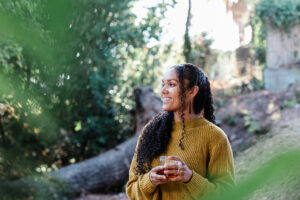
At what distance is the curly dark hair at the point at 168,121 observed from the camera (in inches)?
87.4

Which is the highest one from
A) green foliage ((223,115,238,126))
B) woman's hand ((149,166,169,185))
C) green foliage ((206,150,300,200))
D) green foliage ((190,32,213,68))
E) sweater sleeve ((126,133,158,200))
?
green foliage ((190,32,213,68))

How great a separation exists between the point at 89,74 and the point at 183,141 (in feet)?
13.0

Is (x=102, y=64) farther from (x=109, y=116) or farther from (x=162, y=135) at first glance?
(x=162, y=135)

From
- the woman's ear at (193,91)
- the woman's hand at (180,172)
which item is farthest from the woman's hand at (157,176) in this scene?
the woman's ear at (193,91)

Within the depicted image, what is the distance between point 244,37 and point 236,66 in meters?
1.49

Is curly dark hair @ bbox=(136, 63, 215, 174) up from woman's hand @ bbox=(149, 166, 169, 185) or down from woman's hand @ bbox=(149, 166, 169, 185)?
up

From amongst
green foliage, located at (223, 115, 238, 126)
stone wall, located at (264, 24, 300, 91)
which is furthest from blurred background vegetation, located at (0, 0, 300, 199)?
green foliage, located at (223, 115, 238, 126)

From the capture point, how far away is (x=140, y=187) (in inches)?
82.9

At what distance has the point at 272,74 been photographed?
31.1ft

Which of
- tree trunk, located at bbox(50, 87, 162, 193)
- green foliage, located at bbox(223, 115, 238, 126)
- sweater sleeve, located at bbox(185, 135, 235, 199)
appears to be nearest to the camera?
sweater sleeve, located at bbox(185, 135, 235, 199)

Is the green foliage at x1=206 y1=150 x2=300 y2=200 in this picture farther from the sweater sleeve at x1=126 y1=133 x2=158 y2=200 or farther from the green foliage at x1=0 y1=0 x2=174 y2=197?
the sweater sleeve at x1=126 y1=133 x2=158 y2=200

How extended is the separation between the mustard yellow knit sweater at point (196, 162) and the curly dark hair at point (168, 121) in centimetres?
5

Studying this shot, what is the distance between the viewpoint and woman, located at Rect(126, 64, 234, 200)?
2.07 meters

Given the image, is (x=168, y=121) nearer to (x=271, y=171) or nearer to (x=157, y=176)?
(x=157, y=176)
